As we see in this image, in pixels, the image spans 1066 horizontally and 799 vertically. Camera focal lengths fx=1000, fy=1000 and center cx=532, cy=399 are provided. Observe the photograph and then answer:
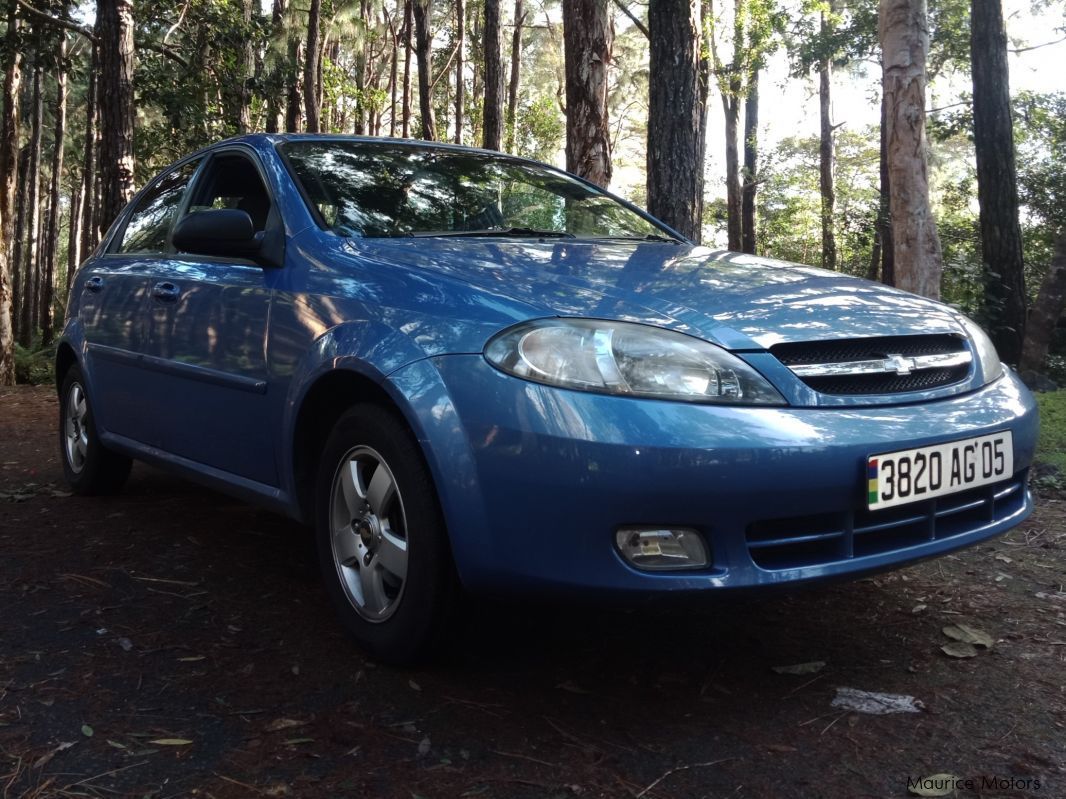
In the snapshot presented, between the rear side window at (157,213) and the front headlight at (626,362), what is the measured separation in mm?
2350

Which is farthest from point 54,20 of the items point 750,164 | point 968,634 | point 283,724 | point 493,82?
point 750,164

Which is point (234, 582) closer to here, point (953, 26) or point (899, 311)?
point (899, 311)

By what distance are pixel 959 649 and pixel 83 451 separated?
399 centimetres

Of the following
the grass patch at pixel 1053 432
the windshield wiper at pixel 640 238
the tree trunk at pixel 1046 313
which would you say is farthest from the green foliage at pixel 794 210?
the windshield wiper at pixel 640 238

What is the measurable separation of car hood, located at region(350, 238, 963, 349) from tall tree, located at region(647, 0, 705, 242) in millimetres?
3223

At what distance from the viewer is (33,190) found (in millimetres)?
25891

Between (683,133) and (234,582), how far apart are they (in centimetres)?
418

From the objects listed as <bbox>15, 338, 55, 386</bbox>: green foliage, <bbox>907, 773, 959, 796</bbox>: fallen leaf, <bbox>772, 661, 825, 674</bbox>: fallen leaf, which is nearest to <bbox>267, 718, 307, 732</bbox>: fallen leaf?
<bbox>772, 661, 825, 674</bbox>: fallen leaf

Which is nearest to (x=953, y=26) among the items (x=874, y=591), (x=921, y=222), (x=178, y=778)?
(x=921, y=222)

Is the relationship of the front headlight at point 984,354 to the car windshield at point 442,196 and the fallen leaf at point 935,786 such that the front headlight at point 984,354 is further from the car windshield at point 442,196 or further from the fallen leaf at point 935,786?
the car windshield at point 442,196

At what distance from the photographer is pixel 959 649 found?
9.32 feet

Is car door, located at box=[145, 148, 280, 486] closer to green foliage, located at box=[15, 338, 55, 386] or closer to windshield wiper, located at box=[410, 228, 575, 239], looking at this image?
windshield wiper, located at box=[410, 228, 575, 239]

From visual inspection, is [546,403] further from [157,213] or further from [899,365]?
[157,213]

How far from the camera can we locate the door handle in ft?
12.2
